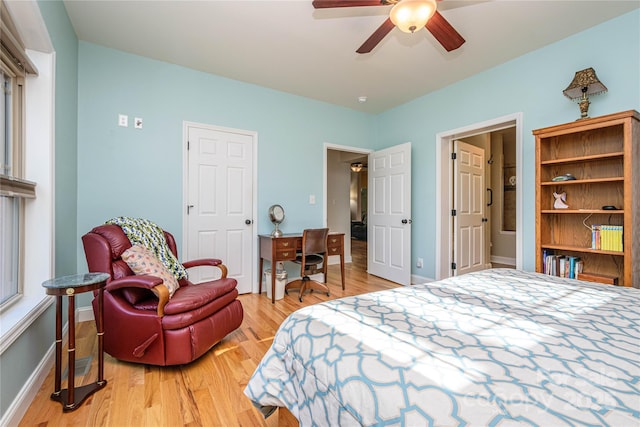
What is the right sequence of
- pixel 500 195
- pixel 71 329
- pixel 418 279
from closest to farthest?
1. pixel 71 329
2. pixel 418 279
3. pixel 500 195

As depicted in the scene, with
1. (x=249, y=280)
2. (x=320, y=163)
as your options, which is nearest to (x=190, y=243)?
(x=249, y=280)

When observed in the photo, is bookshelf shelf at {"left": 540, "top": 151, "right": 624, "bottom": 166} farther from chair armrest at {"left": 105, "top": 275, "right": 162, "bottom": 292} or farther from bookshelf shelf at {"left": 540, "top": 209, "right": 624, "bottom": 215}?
chair armrest at {"left": 105, "top": 275, "right": 162, "bottom": 292}

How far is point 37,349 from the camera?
1.67 m

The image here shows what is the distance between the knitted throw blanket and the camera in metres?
2.13

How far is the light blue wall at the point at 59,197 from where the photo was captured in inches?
55.0

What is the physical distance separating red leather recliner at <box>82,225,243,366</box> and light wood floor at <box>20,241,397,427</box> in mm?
106

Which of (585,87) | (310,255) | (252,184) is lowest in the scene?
(310,255)

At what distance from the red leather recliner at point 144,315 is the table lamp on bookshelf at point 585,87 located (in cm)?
334

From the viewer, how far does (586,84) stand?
237 centimetres

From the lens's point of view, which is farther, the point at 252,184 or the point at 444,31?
the point at 252,184

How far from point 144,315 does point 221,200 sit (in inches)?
72.5

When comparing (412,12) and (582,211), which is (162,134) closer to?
(412,12)

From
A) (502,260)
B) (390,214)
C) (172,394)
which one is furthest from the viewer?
(502,260)

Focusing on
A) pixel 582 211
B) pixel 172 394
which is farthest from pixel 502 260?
pixel 172 394
